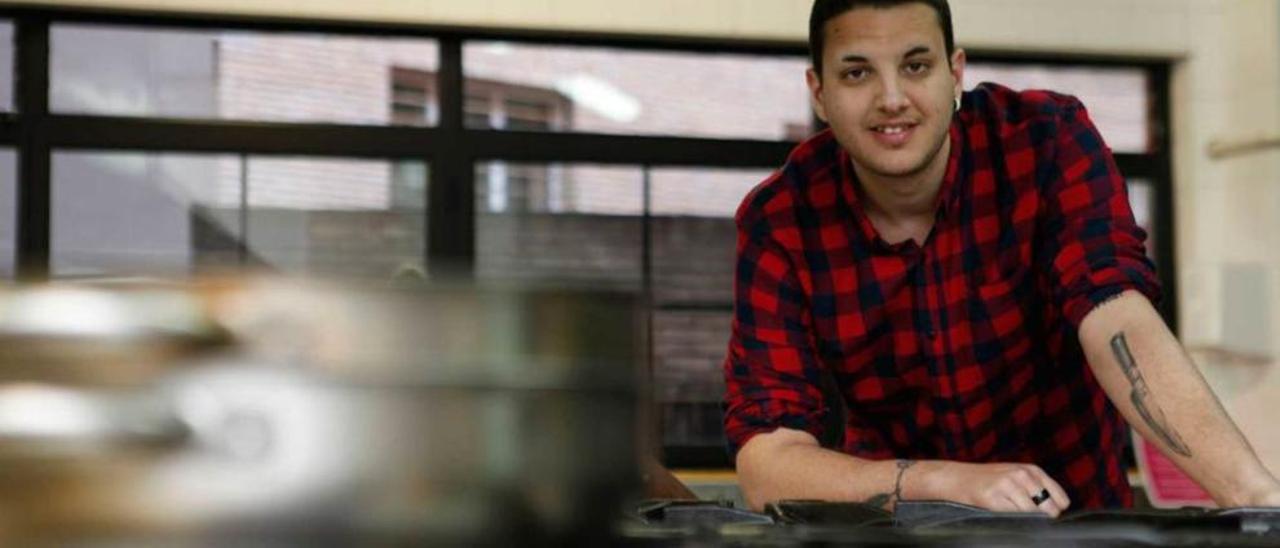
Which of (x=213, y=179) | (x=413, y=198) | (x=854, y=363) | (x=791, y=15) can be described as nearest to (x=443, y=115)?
(x=413, y=198)

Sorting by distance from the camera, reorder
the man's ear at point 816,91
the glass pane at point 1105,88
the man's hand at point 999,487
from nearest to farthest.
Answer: the man's hand at point 999,487, the man's ear at point 816,91, the glass pane at point 1105,88

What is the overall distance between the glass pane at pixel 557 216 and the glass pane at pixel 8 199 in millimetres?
1333

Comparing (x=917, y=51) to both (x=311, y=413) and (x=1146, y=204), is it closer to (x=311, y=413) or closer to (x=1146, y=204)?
(x=311, y=413)

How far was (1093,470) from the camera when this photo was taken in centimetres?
151

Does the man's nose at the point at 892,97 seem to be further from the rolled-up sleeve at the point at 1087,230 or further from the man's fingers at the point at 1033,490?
the man's fingers at the point at 1033,490

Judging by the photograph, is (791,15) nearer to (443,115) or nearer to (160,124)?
(443,115)

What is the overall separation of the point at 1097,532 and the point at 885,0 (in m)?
0.86

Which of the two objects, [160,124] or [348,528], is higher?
[160,124]

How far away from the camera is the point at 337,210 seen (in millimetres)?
4371

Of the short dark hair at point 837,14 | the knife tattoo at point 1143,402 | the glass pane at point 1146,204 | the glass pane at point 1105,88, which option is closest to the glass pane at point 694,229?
the glass pane at point 1105,88

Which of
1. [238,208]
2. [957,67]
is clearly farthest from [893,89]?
[238,208]

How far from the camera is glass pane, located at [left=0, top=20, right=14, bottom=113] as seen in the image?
4160 millimetres

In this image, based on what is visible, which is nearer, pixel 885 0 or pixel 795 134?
pixel 885 0

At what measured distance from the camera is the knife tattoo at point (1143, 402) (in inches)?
47.8
